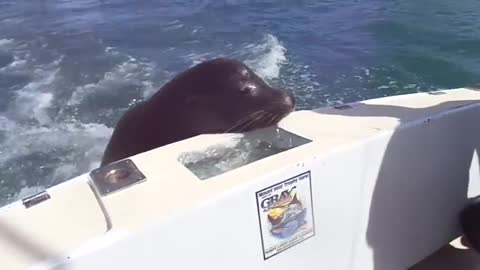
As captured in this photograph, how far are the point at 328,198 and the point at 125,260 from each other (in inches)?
33.6

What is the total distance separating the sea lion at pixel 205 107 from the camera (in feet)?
8.86

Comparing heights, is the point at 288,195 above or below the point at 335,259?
above

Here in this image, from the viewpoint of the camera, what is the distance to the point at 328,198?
2.24 meters

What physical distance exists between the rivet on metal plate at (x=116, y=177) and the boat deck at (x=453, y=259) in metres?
1.52

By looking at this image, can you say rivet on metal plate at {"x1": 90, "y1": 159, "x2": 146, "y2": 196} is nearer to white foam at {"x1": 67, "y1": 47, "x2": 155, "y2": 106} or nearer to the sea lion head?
the sea lion head

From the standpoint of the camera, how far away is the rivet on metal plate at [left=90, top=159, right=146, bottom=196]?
1.96 metres

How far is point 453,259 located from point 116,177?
179 centimetres

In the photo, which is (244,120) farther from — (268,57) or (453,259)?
(268,57)

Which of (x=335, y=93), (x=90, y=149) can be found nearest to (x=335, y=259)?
(x=90, y=149)

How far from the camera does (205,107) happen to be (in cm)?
274

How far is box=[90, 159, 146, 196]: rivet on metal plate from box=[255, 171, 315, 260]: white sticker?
0.43 m

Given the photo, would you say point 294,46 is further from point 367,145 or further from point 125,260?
point 125,260

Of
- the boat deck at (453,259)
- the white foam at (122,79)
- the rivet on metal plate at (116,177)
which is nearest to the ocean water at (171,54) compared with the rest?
the white foam at (122,79)

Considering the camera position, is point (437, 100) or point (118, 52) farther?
point (118, 52)
